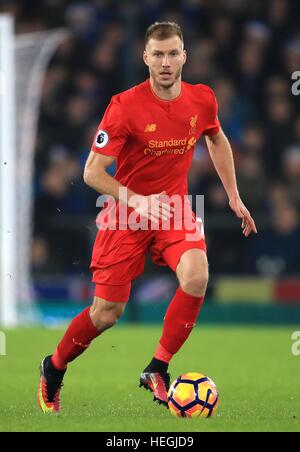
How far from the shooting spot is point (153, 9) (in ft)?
54.3

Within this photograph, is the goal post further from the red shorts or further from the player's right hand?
the player's right hand

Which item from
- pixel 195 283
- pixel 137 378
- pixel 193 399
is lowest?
pixel 137 378

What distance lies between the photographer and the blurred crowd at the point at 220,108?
538 inches

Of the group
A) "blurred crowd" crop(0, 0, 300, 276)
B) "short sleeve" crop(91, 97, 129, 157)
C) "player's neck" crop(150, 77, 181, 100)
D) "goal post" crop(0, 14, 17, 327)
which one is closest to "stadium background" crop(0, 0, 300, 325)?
"blurred crowd" crop(0, 0, 300, 276)

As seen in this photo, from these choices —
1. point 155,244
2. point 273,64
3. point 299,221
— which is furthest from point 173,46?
point 273,64

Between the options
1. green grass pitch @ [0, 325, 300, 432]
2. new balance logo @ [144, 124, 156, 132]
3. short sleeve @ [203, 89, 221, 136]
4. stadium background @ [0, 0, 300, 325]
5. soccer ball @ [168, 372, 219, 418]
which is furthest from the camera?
stadium background @ [0, 0, 300, 325]

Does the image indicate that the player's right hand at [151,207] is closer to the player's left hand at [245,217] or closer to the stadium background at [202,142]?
the player's left hand at [245,217]

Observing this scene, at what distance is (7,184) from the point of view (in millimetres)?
13367

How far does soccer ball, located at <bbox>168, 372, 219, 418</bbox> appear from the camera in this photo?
626 centimetres

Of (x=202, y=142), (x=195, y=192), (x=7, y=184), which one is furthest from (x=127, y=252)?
(x=202, y=142)

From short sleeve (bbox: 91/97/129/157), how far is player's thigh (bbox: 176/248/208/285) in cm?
65

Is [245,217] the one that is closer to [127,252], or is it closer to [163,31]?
[127,252]

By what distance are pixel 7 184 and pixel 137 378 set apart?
16.8 ft

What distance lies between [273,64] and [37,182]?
3.36 meters
